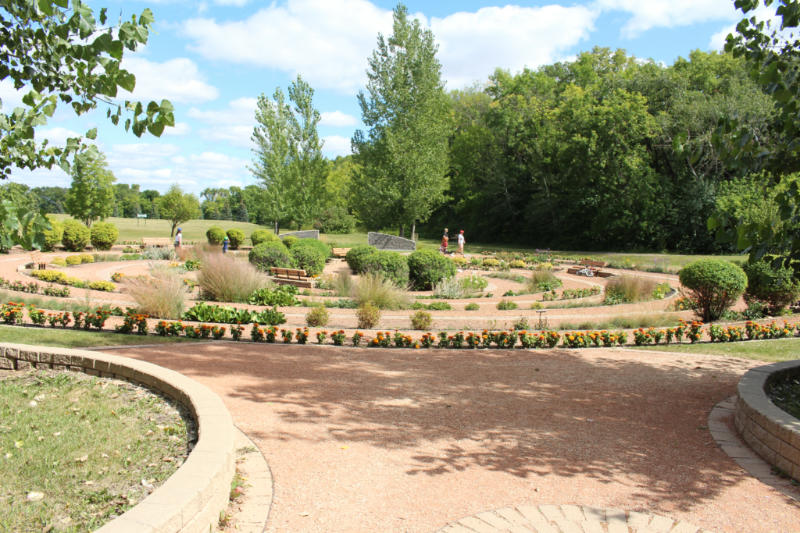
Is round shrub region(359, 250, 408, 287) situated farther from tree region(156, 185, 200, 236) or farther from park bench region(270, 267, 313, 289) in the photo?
tree region(156, 185, 200, 236)

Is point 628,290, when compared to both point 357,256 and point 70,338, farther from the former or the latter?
point 70,338

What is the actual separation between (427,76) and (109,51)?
A: 30.6 metres

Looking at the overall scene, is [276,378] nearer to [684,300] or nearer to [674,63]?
[684,300]

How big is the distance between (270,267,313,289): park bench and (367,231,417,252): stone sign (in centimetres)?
1444

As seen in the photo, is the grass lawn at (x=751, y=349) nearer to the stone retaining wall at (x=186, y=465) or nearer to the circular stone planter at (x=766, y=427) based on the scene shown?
the circular stone planter at (x=766, y=427)

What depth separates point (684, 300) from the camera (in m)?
13.0

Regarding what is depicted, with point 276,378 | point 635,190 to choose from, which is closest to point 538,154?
A: point 635,190

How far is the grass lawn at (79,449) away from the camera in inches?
120

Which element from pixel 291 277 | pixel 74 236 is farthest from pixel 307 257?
pixel 74 236

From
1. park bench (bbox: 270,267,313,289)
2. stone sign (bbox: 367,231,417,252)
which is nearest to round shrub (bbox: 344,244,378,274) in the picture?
park bench (bbox: 270,267,313,289)

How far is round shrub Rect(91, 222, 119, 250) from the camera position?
89.7ft

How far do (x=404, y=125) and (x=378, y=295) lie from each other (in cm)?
2195

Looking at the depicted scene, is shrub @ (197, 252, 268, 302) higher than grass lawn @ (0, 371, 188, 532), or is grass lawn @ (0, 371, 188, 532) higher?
shrub @ (197, 252, 268, 302)

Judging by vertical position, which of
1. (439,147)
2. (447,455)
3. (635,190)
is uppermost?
(439,147)
